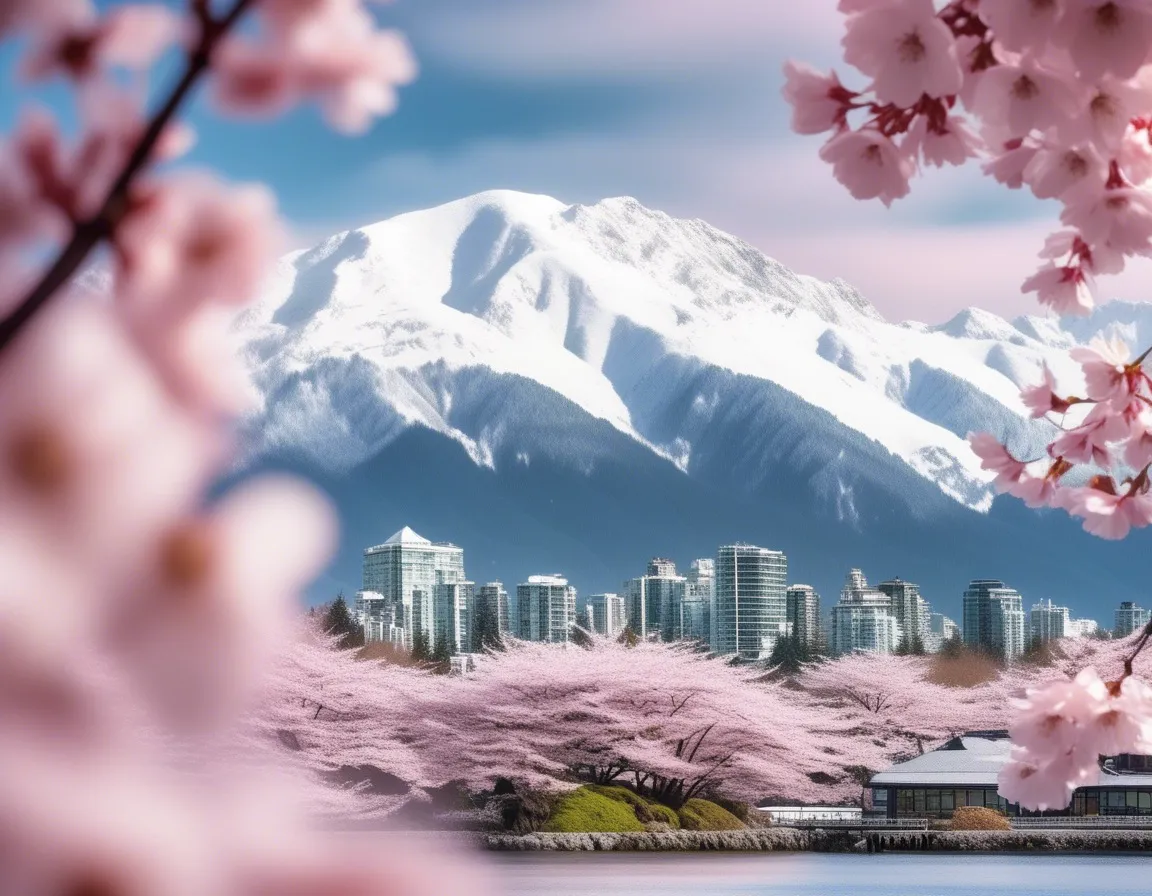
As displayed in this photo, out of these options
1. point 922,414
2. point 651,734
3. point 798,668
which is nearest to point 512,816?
point 651,734

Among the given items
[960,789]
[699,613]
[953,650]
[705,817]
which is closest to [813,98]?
[705,817]

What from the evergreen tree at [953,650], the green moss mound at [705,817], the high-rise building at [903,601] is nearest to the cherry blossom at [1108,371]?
the green moss mound at [705,817]

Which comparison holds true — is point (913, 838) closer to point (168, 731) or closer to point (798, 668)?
point (798, 668)

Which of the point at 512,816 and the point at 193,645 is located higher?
the point at 193,645

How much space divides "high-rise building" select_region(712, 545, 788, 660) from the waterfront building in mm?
32278

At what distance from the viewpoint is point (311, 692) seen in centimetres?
1669

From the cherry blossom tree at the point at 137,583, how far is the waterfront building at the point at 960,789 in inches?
754

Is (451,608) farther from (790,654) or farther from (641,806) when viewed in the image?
(641,806)

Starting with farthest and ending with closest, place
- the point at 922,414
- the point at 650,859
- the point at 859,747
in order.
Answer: the point at 922,414
the point at 859,747
the point at 650,859

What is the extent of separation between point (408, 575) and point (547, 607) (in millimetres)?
15337

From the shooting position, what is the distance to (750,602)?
5269 cm

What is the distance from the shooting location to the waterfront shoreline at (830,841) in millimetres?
15930

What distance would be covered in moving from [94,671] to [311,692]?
17020mm

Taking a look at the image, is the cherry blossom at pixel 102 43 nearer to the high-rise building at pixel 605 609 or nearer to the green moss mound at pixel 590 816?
the green moss mound at pixel 590 816
